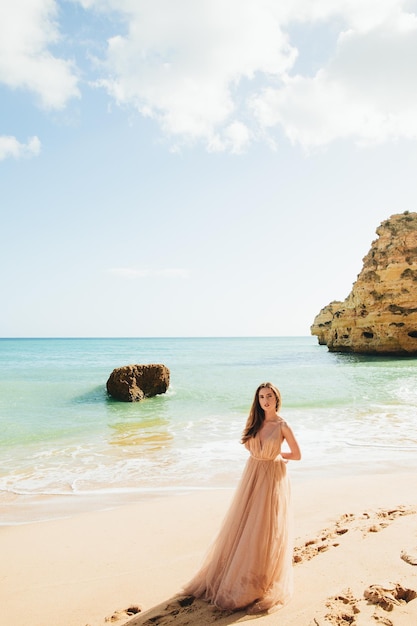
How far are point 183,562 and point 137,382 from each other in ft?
45.4

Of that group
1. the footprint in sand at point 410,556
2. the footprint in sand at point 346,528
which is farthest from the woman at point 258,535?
the footprint in sand at point 410,556

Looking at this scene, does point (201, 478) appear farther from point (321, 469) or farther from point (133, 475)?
point (321, 469)

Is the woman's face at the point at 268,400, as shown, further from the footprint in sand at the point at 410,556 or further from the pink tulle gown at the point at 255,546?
the footprint in sand at the point at 410,556

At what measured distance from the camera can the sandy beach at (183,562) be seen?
3.28 meters

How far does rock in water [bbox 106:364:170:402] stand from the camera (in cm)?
1722

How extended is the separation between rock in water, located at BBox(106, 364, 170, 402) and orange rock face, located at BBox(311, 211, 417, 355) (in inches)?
1109

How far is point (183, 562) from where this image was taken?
4.39m

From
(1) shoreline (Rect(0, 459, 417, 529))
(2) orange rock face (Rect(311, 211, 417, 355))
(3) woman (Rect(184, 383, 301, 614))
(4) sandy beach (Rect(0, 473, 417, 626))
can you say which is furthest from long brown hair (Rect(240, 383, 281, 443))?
(2) orange rock face (Rect(311, 211, 417, 355))

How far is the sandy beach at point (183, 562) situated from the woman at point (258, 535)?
135mm

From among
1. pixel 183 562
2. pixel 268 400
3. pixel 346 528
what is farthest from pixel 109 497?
pixel 268 400

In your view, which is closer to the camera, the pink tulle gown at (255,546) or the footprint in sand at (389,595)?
the footprint in sand at (389,595)

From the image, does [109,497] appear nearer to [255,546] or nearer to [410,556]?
[255,546]

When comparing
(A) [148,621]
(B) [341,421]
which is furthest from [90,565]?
(B) [341,421]

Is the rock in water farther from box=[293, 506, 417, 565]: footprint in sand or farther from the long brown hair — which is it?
the long brown hair
